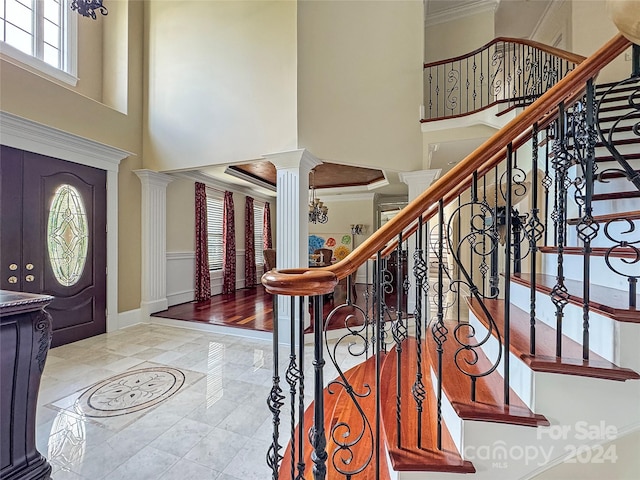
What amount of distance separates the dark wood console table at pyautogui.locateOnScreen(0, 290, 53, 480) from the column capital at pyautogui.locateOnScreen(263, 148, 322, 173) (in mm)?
2835

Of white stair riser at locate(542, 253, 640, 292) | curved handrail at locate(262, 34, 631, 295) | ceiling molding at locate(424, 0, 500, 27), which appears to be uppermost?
ceiling molding at locate(424, 0, 500, 27)

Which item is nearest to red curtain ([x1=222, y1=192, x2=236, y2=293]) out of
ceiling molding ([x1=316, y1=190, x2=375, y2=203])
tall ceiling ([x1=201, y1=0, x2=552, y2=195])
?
tall ceiling ([x1=201, y1=0, x2=552, y2=195])

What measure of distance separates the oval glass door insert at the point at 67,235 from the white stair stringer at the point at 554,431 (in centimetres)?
436

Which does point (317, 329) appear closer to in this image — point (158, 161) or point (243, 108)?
point (243, 108)

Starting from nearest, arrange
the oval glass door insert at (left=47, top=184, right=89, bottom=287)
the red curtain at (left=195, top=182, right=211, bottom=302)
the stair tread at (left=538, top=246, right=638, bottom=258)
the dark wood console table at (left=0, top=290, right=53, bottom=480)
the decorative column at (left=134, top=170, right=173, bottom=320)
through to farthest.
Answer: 1. the stair tread at (left=538, top=246, right=638, bottom=258)
2. the dark wood console table at (left=0, top=290, right=53, bottom=480)
3. the oval glass door insert at (left=47, top=184, right=89, bottom=287)
4. the decorative column at (left=134, top=170, right=173, bottom=320)
5. the red curtain at (left=195, top=182, right=211, bottom=302)

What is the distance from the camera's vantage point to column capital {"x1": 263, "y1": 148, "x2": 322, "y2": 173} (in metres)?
3.73

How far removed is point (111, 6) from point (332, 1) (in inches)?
135

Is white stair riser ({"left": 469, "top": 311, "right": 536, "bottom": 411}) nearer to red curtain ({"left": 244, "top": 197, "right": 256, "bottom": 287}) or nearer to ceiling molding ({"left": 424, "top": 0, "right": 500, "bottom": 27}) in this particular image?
ceiling molding ({"left": 424, "top": 0, "right": 500, "bottom": 27})

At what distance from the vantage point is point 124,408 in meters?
2.23

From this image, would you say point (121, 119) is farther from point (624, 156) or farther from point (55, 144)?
point (624, 156)

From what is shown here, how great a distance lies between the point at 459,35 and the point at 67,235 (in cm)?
730

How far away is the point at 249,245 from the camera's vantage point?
24.5ft

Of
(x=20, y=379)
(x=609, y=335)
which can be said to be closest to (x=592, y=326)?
(x=609, y=335)

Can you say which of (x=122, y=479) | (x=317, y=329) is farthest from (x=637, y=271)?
(x=122, y=479)
